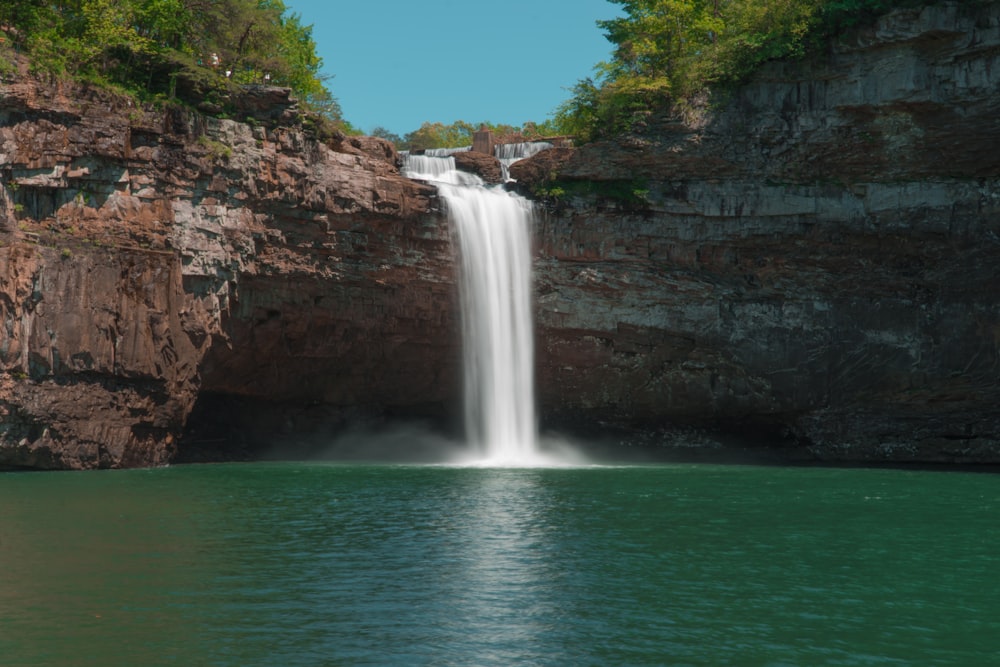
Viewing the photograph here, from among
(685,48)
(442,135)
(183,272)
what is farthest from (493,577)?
(442,135)

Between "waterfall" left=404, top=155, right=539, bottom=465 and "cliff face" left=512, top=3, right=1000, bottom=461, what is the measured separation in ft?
2.81

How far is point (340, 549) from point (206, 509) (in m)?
5.20

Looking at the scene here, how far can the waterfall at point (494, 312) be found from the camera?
32.1 meters

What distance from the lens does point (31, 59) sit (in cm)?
2558

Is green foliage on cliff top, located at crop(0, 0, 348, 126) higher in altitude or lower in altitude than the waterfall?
higher

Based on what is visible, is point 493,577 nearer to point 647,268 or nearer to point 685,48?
point 647,268

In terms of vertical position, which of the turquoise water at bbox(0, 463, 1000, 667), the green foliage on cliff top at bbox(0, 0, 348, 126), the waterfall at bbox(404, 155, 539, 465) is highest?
the green foliage on cliff top at bbox(0, 0, 348, 126)

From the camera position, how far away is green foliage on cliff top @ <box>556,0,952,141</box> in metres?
31.1

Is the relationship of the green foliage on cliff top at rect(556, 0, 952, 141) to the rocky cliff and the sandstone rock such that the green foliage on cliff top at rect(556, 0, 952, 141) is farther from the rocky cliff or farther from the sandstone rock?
the sandstone rock

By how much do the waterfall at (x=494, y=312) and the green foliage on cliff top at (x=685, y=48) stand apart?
15.6ft

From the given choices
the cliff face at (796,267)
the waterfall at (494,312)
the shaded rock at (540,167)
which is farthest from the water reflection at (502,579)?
the shaded rock at (540,167)

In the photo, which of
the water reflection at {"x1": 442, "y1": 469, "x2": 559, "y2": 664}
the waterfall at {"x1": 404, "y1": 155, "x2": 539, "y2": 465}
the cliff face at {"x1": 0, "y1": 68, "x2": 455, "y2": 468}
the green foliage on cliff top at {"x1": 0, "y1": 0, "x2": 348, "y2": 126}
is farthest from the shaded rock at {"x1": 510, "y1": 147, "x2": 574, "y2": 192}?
the water reflection at {"x1": 442, "y1": 469, "x2": 559, "y2": 664}

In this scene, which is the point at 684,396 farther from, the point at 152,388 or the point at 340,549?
the point at 340,549

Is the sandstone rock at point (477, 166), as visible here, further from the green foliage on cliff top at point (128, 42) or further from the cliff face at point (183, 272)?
the green foliage on cliff top at point (128, 42)
